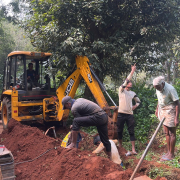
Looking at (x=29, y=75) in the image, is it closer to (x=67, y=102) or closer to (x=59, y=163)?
(x=67, y=102)

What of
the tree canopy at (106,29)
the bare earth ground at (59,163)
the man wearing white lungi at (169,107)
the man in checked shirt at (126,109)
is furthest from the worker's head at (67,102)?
the tree canopy at (106,29)

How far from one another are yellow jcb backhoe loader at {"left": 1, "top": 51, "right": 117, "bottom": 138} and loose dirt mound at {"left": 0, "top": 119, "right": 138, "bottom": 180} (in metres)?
2.00

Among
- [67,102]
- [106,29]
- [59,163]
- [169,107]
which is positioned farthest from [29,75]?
[169,107]

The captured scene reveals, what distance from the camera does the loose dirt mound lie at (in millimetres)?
4078

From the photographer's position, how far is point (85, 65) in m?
7.59

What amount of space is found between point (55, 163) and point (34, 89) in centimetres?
440

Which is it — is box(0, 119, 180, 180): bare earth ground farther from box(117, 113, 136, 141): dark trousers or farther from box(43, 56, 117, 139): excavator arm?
box(43, 56, 117, 139): excavator arm

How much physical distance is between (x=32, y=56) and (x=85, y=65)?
2.29 metres

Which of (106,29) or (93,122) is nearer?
(93,122)

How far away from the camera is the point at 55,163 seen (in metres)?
4.67

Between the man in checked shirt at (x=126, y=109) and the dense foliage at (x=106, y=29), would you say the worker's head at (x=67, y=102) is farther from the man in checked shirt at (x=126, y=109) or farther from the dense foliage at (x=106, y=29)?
the dense foliage at (x=106, y=29)

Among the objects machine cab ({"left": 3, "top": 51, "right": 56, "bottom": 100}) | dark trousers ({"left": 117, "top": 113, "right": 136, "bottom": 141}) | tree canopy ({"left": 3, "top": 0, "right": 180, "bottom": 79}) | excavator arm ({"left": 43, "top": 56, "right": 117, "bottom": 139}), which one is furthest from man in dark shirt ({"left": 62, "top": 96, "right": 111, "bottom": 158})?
machine cab ({"left": 3, "top": 51, "right": 56, "bottom": 100})

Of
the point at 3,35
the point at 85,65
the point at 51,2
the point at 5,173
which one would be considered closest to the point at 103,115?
the point at 5,173

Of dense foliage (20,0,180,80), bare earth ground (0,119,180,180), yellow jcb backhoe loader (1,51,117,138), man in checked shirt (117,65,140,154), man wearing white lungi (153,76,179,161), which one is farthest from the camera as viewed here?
dense foliage (20,0,180,80)
